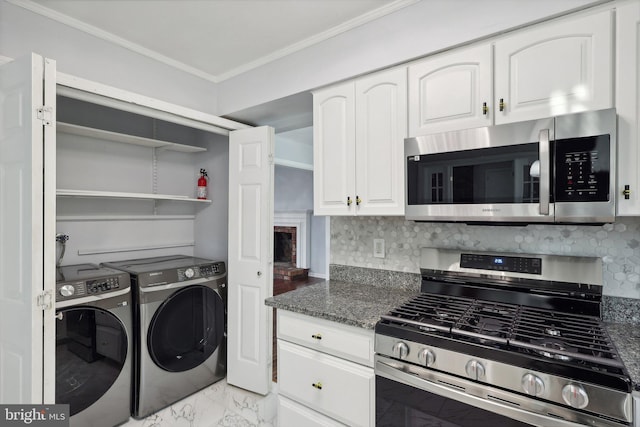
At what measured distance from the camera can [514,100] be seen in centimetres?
143

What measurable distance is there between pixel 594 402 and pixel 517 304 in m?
0.62

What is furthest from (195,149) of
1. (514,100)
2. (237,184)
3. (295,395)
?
(514,100)

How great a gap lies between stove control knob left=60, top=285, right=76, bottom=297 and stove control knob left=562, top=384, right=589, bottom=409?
90.3 inches

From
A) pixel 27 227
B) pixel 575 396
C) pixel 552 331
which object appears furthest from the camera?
pixel 27 227

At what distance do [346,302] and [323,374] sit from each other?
365mm

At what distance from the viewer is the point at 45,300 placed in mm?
1533

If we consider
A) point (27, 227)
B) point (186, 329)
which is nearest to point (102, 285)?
point (27, 227)

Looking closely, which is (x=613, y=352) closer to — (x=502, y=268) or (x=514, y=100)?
(x=502, y=268)

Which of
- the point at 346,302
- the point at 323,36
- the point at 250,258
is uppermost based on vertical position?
the point at 323,36

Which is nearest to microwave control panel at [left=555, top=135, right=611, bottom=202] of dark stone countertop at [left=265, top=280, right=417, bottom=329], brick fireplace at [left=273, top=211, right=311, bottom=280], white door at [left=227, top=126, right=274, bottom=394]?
dark stone countertop at [left=265, top=280, right=417, bottom=329]

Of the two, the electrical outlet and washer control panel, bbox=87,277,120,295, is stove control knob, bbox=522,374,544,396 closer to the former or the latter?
the electrical outlet

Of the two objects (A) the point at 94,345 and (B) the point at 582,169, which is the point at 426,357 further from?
(A) the point at 94,345

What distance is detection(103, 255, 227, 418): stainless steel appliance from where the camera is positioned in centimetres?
222

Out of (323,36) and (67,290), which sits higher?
(323,36)
